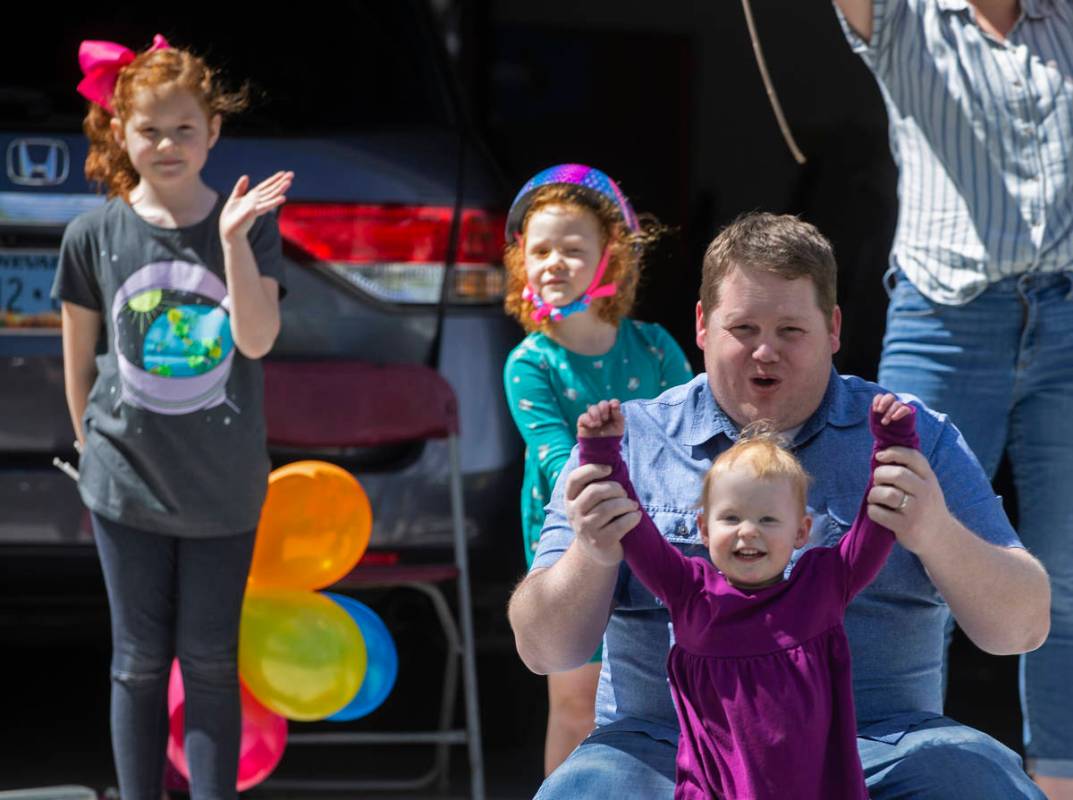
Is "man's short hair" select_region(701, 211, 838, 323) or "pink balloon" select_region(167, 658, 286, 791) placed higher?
"man's short hair" select_region(701, 211, 838, 323)

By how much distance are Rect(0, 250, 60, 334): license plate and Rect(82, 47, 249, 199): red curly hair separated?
233 mm

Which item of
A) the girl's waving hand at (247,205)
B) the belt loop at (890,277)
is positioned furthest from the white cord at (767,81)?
the girl's waving hand at (247,205)

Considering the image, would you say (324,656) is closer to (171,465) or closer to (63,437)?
(171,465)

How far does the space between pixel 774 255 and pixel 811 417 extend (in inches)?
9.2

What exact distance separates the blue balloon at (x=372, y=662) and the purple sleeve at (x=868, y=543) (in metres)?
1.56

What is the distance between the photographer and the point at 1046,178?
9.97ft

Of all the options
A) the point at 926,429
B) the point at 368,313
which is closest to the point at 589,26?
the point at 368,313

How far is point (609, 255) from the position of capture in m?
3.36

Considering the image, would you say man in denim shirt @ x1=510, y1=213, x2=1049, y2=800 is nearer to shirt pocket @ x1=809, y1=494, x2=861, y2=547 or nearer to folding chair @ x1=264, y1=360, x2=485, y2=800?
shirt pocket @ x1=809, y1=494, x2=861, y2=547

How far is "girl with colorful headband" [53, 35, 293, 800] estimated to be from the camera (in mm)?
3133

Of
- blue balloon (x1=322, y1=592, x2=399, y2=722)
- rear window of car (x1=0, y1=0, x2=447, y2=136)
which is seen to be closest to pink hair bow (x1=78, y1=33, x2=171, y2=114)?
rear window of car (x1=0, y1=0, x2=447, y2=136)

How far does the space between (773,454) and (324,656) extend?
1.45 metres

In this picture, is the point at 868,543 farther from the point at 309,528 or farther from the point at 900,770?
the point at 309,528

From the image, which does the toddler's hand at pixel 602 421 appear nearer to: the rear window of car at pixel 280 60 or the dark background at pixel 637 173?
the dark background at pixel 637 173
